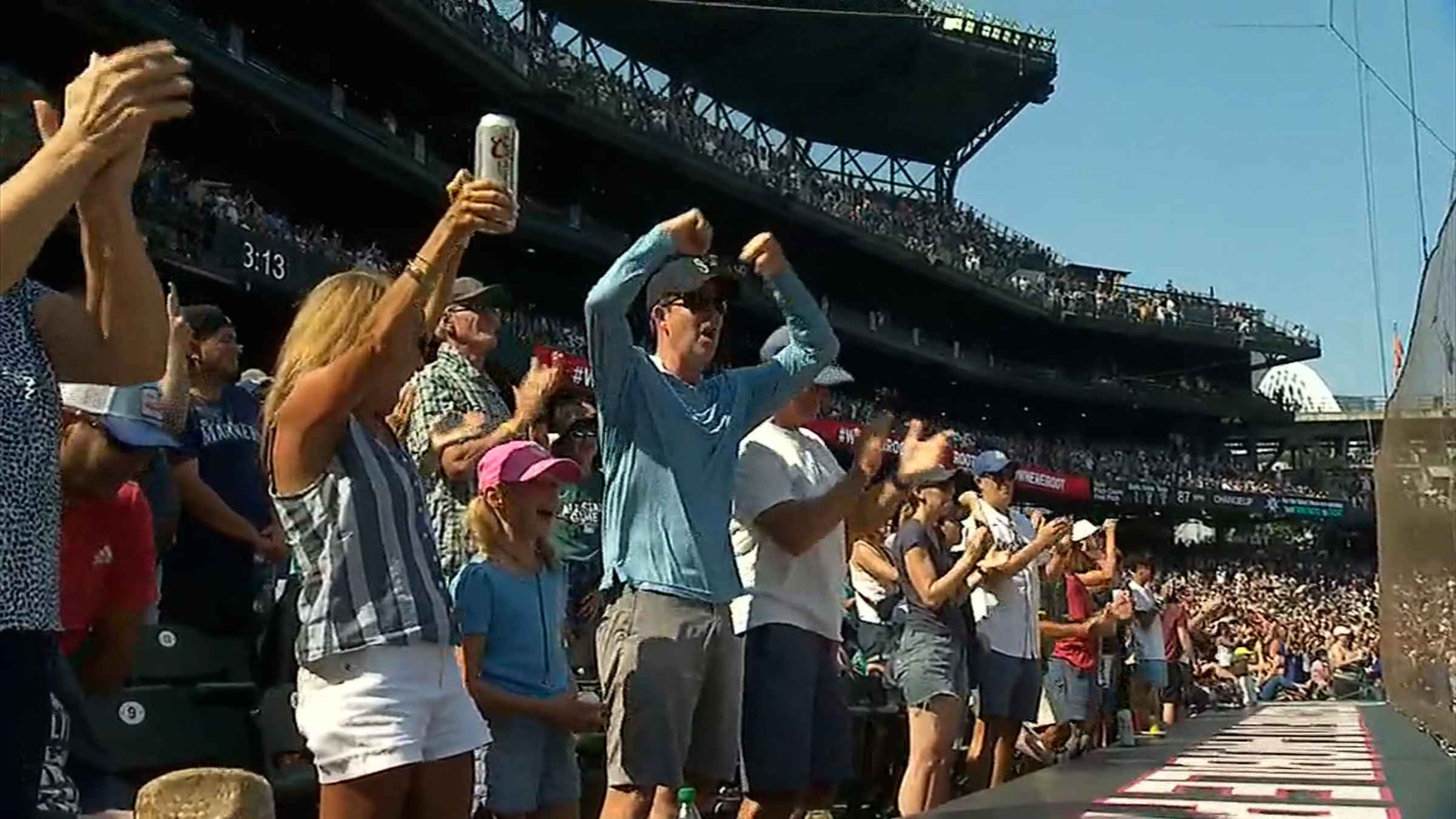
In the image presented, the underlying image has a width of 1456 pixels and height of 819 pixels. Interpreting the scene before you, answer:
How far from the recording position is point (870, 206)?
39.9 metres

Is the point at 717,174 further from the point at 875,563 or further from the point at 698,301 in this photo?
the point at 698,301

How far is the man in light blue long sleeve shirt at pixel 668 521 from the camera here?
3502 mm

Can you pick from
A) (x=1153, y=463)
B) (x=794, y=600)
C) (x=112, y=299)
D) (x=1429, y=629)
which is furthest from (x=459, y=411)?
(x=1153, y=463)

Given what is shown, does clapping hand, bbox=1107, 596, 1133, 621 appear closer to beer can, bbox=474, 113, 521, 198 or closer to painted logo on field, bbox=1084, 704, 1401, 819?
painted logo on field, bbox=1084, 704, 1401, 819

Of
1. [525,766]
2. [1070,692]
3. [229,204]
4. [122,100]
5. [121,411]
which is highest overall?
[229,204]

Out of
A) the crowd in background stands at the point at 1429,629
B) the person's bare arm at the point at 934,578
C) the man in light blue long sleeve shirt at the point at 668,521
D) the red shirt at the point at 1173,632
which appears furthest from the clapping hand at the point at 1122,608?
the man in light blue long sleeve shirt at the point at 668,521

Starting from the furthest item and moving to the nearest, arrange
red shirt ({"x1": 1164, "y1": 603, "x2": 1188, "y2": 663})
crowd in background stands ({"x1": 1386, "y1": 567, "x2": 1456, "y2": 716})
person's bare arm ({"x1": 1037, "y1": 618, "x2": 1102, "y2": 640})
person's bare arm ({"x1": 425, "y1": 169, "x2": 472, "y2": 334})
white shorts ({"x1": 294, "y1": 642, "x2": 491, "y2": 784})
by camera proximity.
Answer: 1. red shirt ({"x1": 1164, "y1": 603, "x2": 1188, "y2": 663})
2. person's bare arm ({"x1": 1037, "y1": 618, "x2": 1102, "y2": 640})
3. crowd in background stands ({"x1": 1386, "y1": 567, "x2": 1456, "y2": 716})
4. person's bare arm ({"x1": 425, "y1": 169, "x2": 472, "y2": 334})
5. white shorts ({"x1": 294, "y1": 642, "x2": 491, "y2": 784})

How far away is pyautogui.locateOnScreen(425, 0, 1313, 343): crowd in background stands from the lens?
1113 inches

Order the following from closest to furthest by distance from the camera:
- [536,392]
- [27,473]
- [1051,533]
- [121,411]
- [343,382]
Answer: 1. [27,473]
2. [343,382]
3. [121,411]
4. [536,392]
5. [1051,533]

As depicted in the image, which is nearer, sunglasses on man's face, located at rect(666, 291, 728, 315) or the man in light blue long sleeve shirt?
the man in light blue long sleeve shirt

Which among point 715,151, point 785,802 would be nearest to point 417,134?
point 715,151

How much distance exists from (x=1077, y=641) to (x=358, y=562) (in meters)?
6.32

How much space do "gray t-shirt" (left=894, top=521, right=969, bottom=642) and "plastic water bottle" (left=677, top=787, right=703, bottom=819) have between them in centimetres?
223

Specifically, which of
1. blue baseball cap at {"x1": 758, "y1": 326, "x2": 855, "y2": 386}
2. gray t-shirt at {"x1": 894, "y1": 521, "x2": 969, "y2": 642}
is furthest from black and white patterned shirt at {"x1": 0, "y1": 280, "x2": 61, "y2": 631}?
gray t-shirt at {"x1": 894, "y1": 521, "x2": 969, "y2": 642}
